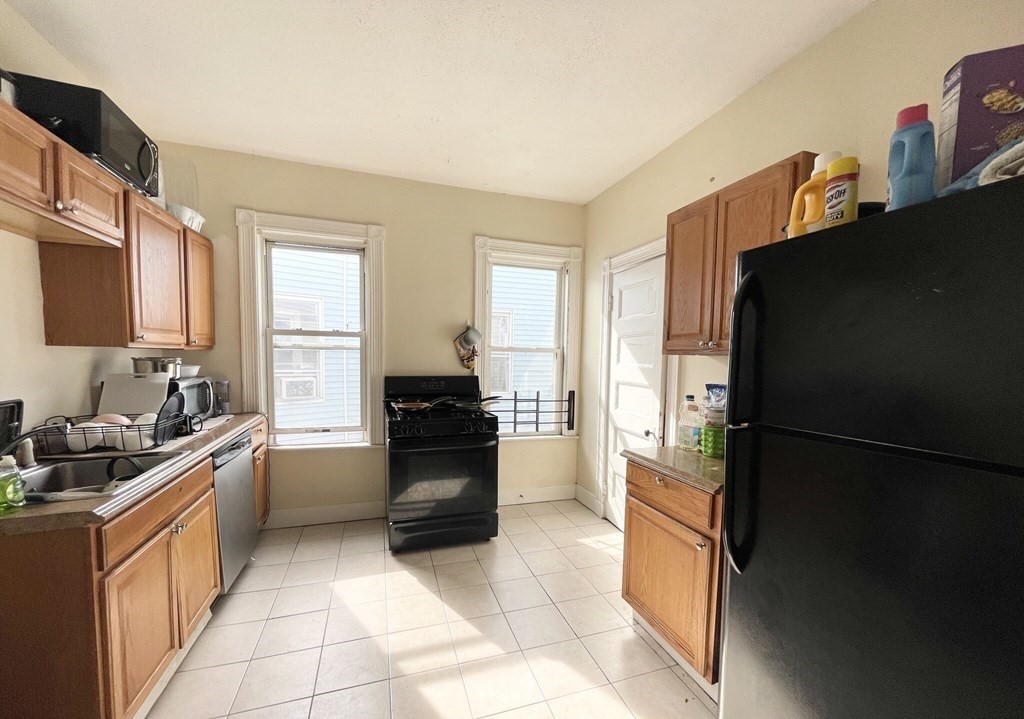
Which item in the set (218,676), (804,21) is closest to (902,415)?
(804,21)

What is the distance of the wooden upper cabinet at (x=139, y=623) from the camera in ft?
3.88

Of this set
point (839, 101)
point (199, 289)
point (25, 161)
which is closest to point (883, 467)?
point (839, 101)

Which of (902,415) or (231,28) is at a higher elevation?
(231,28)

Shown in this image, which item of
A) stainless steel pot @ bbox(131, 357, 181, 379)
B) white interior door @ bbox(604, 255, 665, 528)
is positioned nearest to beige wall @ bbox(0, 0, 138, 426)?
stainless steel pot @ bbox(131, 357, 181, 379)

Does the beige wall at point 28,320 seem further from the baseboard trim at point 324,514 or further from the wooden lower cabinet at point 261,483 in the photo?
the baseboard trim at point 324,514

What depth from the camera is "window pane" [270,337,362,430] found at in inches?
114

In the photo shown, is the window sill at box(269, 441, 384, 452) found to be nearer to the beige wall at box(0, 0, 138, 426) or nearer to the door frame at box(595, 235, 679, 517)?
the beige wall at box(0, 0, 138, 426)

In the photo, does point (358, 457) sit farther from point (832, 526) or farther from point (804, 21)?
point (804, 21)

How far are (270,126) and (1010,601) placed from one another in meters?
3.41

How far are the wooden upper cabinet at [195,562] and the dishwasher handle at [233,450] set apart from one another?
157 mm

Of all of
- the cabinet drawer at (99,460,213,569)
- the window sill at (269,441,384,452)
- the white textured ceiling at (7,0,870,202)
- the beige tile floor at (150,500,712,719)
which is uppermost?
the white textured ceiling at (7,0,870,202)

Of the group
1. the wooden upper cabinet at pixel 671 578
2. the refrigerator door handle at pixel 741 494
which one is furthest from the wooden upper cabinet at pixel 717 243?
the wooden upper cabinet at pixel 671 578

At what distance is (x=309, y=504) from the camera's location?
9.56 feet

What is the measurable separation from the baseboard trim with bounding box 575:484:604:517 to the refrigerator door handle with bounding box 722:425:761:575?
7.23 feet
